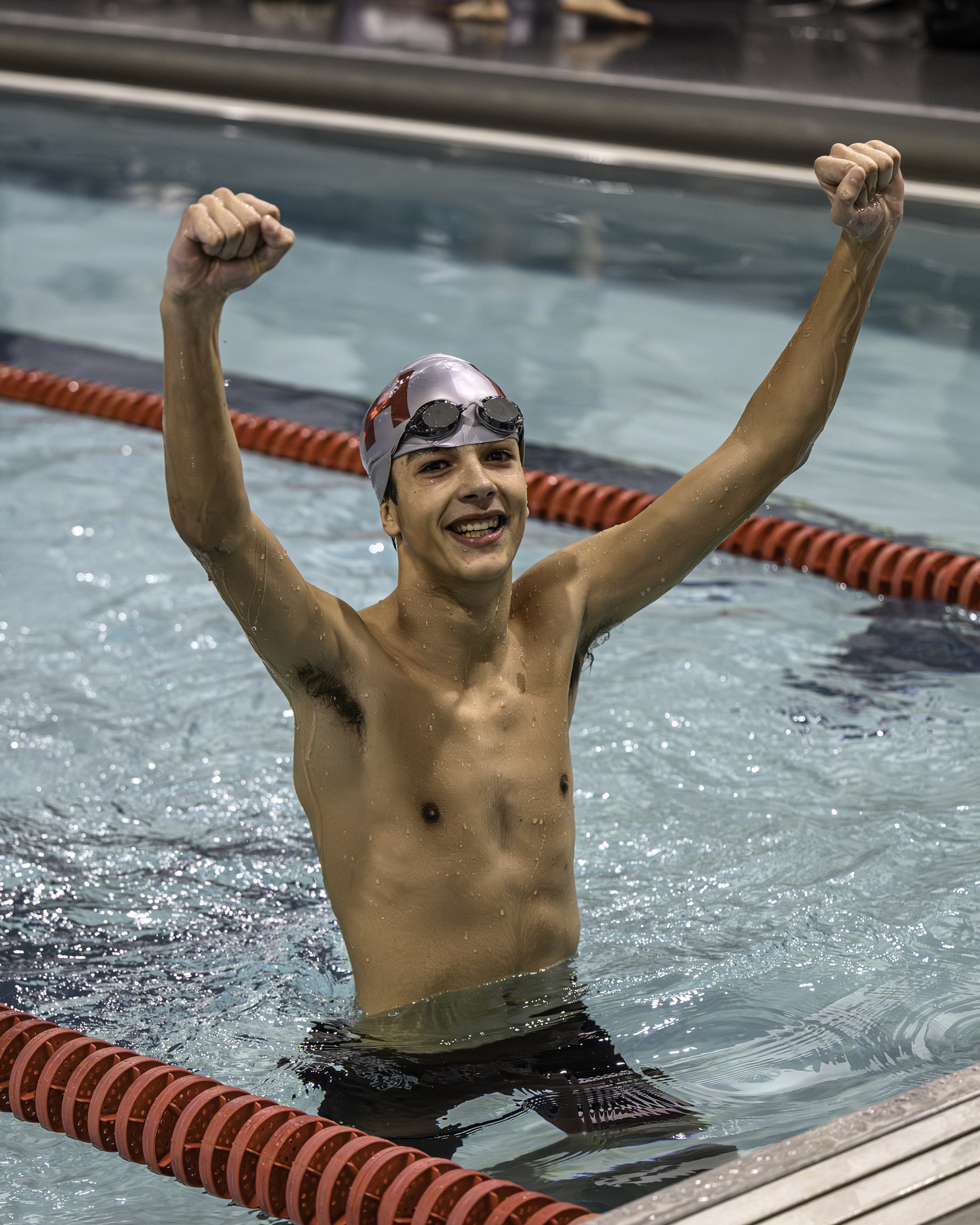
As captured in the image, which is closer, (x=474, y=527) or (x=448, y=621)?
(x=474, y=527)

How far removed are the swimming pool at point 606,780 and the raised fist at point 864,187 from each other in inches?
58.8

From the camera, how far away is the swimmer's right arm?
195 centimetres

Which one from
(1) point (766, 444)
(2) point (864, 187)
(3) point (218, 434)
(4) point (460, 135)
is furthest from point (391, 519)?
(4) point (460, 135)

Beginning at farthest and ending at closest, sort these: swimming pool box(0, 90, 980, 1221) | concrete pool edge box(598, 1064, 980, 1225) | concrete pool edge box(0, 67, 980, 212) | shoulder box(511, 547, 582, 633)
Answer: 1. concrete pool edge box(0, 67, 980, 212)
2. swimming pool box(0, 90, 980, 1221)
3. shoulder box(511, 547, 582, 633)
4. concrete pool edge box(598, 1064, 980, 1225)

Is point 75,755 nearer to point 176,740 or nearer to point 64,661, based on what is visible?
point 176,740

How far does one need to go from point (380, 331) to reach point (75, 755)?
3952 millimetres

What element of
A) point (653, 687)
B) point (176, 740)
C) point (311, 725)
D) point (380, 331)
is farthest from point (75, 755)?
point (380, 331)

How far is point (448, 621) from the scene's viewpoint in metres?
2.55

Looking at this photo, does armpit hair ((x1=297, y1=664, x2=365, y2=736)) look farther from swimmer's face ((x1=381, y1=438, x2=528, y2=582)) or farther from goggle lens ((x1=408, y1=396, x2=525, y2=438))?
goggle lens ((x1=408, y1=396, x2=525, y2=438))

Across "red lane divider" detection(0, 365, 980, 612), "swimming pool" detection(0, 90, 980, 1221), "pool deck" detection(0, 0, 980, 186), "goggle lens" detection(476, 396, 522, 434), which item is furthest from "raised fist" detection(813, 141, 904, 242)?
"pool deck" detection(0, 0, 980, 186)

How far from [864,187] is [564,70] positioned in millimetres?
7357

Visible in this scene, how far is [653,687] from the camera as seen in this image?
4.59 meters

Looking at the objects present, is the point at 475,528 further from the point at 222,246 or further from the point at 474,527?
the point at 222,246

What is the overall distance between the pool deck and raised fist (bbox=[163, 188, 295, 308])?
6.75 metres
